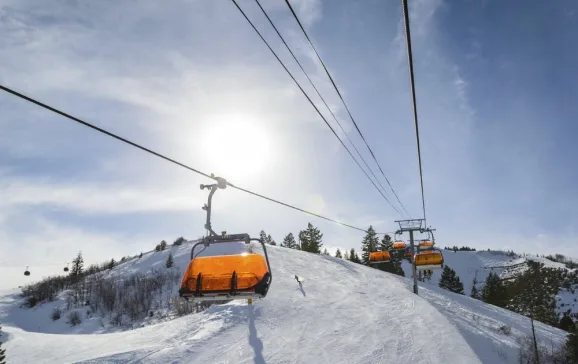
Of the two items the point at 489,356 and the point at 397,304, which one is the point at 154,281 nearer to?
the point at 397,304

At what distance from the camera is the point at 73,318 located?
217 feet

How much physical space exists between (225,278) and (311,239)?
6980 cm

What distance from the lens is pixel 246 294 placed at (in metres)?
7.58

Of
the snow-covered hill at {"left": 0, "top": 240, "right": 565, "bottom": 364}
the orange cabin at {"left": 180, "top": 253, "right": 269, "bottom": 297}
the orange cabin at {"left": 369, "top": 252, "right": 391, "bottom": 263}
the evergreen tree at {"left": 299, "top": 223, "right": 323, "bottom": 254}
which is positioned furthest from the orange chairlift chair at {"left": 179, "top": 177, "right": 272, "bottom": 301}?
the evergreen tree at {"left": 299, "top": 223, "right": 323, "bottom": 254}

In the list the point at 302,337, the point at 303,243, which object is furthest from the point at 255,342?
the point at 303,243

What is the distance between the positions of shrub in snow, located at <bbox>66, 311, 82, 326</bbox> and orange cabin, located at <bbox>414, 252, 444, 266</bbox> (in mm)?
66439

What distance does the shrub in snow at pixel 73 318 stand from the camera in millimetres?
64875

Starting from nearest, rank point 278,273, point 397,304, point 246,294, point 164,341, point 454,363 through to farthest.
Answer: point 246,294
point 454,363
point 164,341
point 397,304
point 278,273

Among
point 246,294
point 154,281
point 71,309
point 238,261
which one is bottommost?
point 71,309

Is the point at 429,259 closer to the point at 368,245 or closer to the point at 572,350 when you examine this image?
the point at 572,350

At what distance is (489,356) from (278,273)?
2555cm

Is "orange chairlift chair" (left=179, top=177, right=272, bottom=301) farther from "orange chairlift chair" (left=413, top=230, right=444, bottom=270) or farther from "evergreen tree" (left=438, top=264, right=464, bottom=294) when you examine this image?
"evergreen tree" (left=438, top=264, right=464, bottom=294)

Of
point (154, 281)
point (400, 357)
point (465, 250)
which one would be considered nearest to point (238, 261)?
point (400, 357)

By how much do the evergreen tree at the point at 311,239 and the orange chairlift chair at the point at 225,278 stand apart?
68323 mm
